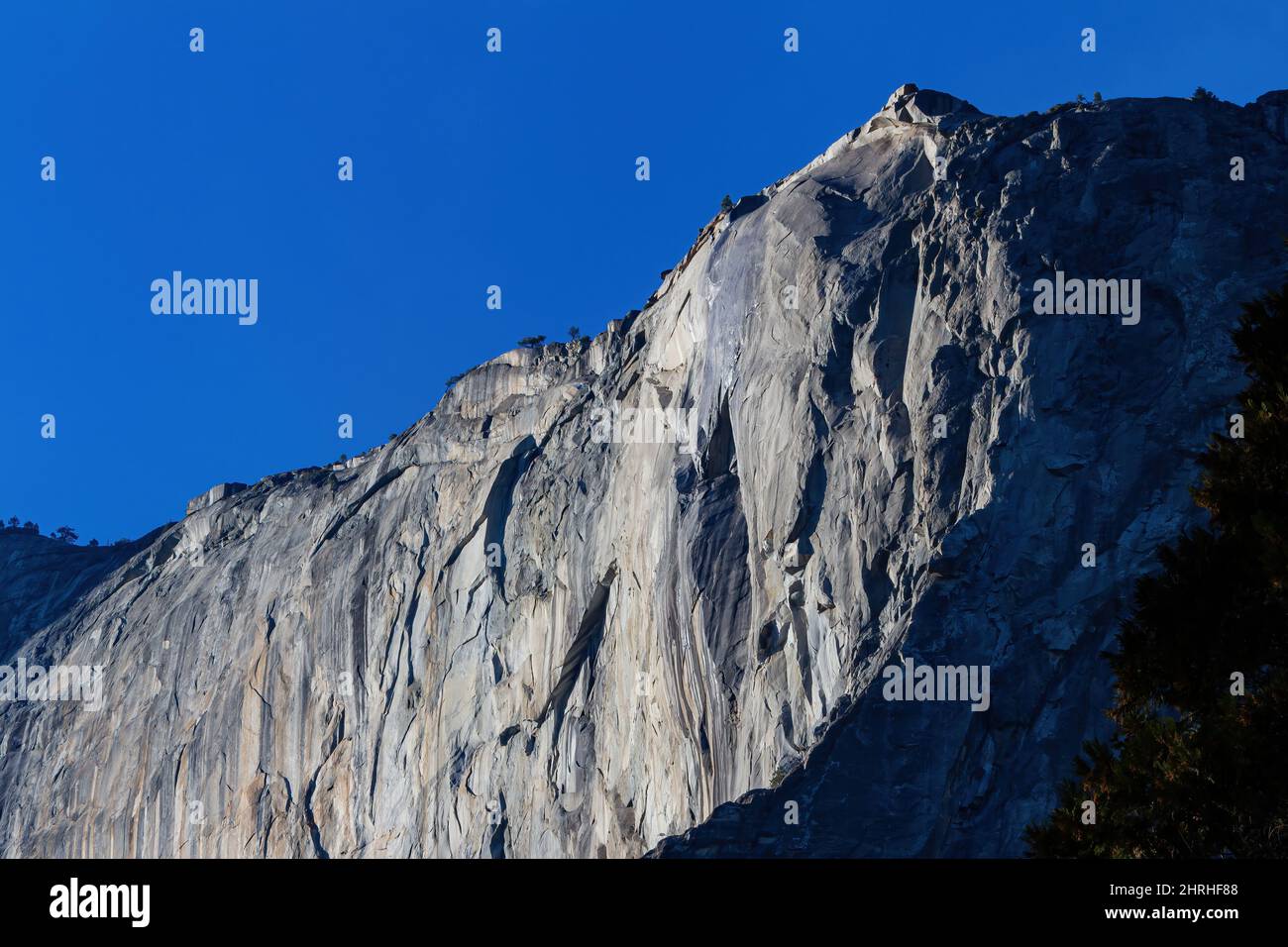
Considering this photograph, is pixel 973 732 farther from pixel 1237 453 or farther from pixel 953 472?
pixel 1237 453

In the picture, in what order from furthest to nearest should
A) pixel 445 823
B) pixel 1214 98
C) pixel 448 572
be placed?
1. pixel 448 572
2. pixel 445 823
3. pixel 1214 98

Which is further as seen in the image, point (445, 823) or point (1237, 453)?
point (445, 823)

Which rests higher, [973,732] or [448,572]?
[448,572]

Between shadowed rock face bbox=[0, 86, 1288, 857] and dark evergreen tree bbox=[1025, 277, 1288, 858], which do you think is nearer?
dark evergreen tree bbox=[1025, 277, 1288, 858]

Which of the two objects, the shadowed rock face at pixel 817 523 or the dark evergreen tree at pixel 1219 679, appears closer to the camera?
the dark evergreen tree at pixel 1219 679

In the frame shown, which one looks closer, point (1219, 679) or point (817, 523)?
point (1219, 679)

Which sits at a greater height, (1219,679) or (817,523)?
(817,523)

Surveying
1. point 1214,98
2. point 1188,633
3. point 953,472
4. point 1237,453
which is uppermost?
point 1214,98
